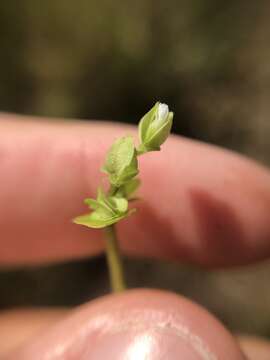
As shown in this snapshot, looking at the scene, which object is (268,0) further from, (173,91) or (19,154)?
(19,154)

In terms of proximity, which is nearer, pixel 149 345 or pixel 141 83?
pixel 149 345

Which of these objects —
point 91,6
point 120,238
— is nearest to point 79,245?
point 120,238

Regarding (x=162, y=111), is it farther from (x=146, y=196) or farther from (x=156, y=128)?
(x=146, y=196)

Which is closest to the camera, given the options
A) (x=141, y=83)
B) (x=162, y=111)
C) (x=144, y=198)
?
(x=162, y=111)

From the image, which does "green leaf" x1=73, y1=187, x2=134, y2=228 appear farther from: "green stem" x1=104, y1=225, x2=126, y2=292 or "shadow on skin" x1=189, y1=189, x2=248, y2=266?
"shadow on skin" x1=189, y1=189, x2=248, y2=266

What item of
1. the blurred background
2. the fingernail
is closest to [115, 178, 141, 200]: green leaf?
the fingernail

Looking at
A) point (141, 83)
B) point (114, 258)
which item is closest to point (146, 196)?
point (114, 258)
